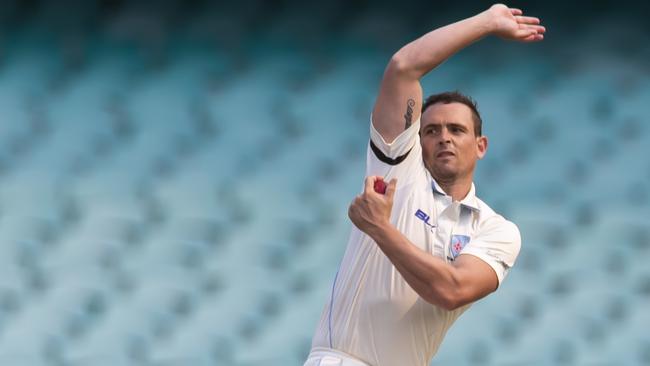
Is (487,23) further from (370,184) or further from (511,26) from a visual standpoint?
(370,184)

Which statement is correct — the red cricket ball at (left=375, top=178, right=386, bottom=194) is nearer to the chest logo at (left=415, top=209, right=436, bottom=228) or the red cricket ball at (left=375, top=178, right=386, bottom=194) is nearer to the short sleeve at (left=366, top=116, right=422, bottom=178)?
the short sleeve at (left=366, top=116, right=422, bottom=178)

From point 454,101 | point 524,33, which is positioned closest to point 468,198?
point 454,101

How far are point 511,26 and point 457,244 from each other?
567 millimetres

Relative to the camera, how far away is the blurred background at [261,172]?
5023 mm

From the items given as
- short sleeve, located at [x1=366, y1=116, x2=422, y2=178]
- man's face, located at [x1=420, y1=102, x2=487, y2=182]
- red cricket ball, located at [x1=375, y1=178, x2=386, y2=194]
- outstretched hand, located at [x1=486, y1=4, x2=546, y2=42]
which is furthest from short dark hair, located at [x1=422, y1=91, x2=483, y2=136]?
red cricket ball, located at [x1=375, y1=178, x2=386, y2=194]

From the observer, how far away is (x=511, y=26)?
102 inches

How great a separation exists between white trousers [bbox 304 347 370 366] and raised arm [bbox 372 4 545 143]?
553 millimetres

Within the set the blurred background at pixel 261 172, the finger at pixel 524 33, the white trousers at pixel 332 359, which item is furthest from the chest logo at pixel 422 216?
the blurred background at pixel 261 172

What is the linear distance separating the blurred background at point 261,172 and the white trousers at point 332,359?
2163 mm

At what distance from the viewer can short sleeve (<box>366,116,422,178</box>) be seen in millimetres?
2641

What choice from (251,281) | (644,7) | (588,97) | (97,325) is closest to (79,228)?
(97,325)

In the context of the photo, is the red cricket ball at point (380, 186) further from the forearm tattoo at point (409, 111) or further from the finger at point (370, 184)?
the forearm tattoo at point (409, 111)

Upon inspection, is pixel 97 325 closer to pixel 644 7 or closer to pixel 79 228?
pixel 79 228

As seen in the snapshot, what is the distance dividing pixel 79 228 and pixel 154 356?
2.34 feet
